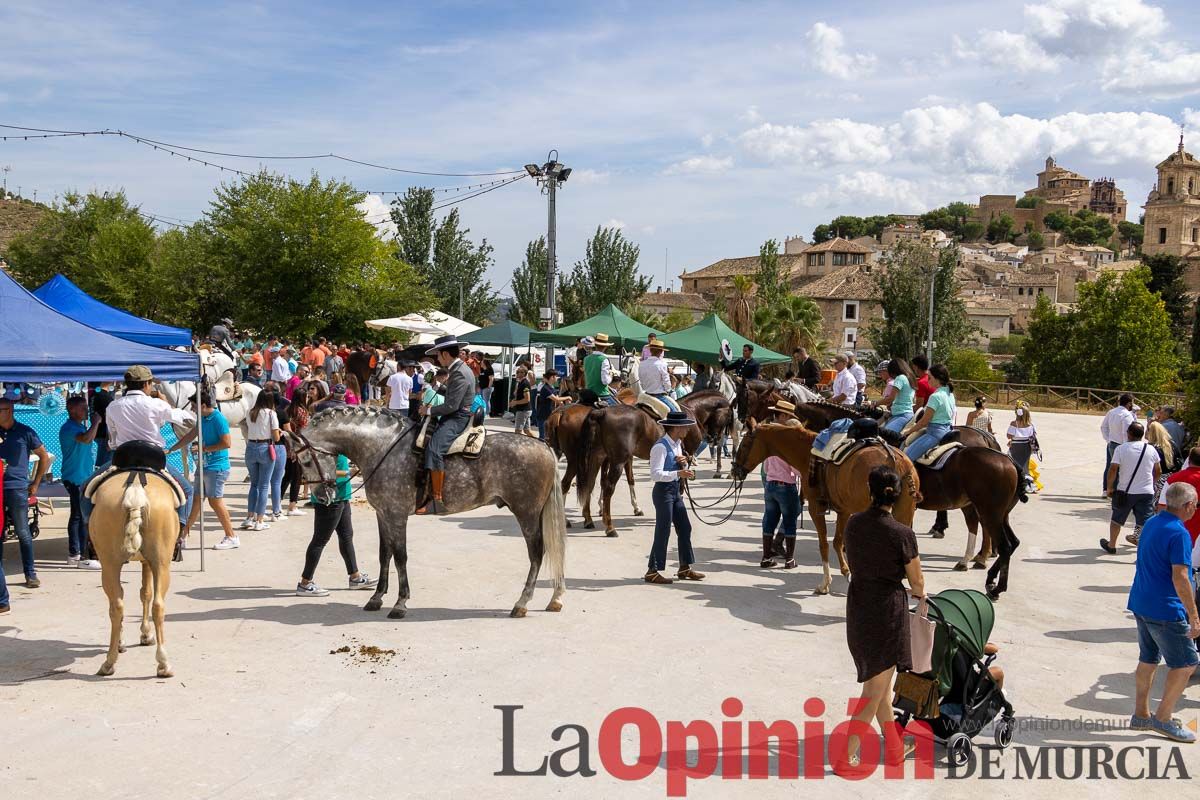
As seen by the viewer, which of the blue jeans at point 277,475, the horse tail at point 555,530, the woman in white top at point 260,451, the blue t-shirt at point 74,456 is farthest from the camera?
the blue jeans at point 277,475

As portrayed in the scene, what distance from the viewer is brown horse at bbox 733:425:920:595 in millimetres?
9195

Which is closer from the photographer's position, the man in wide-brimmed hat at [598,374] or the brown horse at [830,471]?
the brown horse at [830,471]

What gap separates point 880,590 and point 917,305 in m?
52.1

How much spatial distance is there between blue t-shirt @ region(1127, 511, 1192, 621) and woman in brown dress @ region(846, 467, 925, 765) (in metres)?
1.78

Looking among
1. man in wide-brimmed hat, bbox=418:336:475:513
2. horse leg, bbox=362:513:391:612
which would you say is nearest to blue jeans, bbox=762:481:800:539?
man in wide-brimmed hat, bbox=418:336:475:513

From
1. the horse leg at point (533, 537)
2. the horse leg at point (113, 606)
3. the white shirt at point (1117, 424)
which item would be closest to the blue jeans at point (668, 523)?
the horse leg at point (533, 537)

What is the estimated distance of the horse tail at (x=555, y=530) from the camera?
29.7ft

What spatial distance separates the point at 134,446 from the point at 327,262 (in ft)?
94.7

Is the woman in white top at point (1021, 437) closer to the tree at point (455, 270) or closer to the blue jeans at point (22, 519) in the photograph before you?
the blue jeans at point (22, 519)

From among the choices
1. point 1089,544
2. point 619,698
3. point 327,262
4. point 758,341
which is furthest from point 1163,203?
point 619,698

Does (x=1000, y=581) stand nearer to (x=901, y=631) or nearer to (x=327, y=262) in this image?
(x=901, y=631)

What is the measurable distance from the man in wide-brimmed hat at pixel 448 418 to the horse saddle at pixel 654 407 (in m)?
4.84

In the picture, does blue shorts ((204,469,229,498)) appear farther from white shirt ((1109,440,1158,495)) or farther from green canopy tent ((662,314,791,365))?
green canopy tent ((662,314,791,365))

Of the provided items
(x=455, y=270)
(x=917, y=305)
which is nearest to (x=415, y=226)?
(x=455, y=270)
